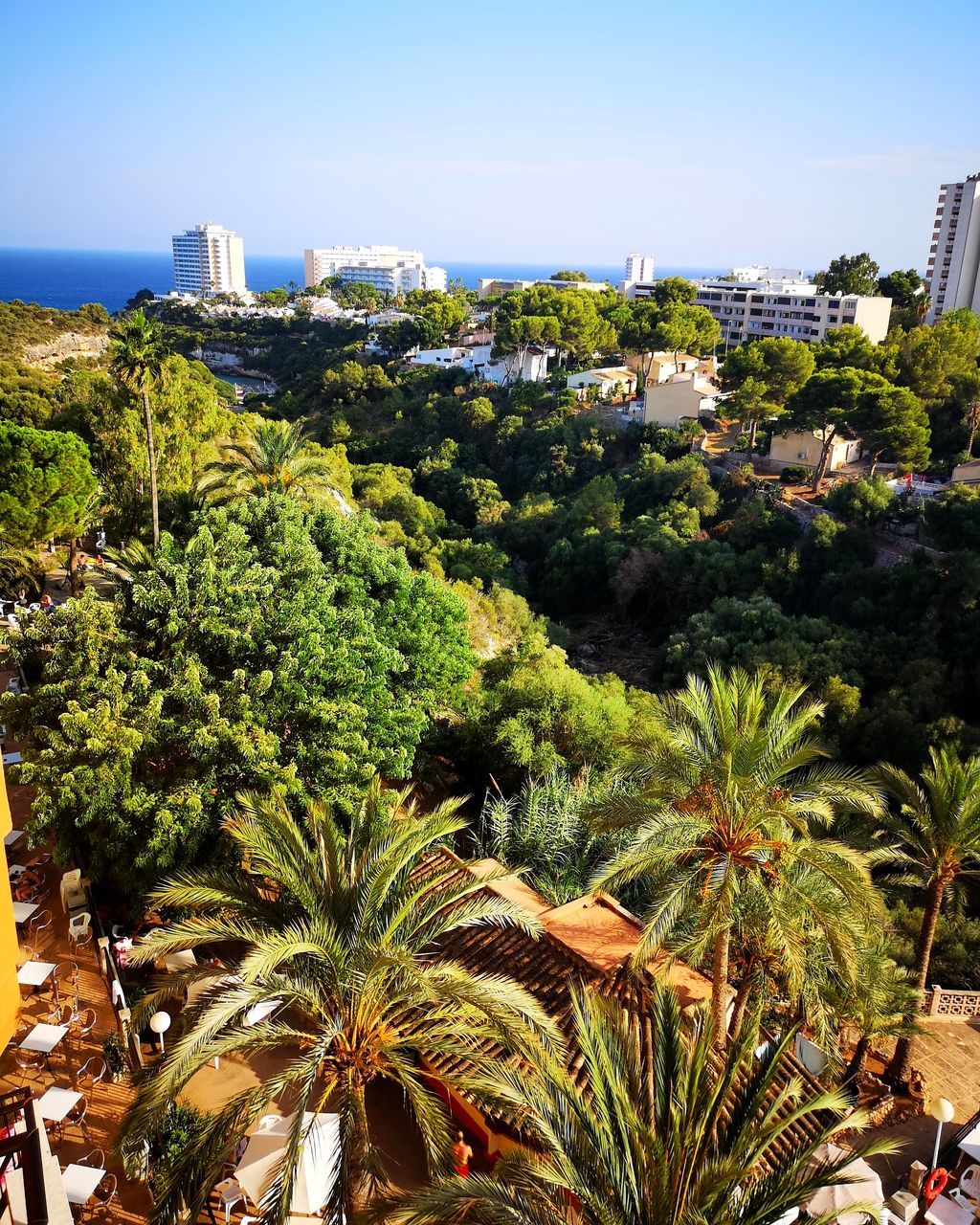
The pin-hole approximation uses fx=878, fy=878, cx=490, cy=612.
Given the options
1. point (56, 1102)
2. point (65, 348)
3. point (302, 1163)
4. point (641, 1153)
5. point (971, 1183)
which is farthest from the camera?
point (65, 348)

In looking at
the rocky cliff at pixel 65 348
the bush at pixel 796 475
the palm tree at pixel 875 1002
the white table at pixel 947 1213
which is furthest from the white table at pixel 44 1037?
the rocky cliff at pixel 65 348

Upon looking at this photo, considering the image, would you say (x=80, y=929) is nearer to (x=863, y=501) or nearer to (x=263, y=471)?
(x=263, y=471)

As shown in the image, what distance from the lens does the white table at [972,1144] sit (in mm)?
10227

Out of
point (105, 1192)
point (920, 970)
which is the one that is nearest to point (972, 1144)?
point (920, 970)

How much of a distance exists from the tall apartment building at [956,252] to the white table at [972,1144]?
7391 centimetres

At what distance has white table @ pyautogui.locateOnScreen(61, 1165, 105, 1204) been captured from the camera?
8.28 meters

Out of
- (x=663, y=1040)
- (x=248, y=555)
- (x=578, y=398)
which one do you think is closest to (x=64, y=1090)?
(x=663, y=1040)

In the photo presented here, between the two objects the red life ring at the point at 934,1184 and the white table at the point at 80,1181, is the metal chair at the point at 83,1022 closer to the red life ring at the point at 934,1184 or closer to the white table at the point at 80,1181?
the white table at the point at 80,1181

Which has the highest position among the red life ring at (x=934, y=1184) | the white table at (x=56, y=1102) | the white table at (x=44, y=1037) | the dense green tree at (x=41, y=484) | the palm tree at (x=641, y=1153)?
the dense green tree at (x=41, y=484)

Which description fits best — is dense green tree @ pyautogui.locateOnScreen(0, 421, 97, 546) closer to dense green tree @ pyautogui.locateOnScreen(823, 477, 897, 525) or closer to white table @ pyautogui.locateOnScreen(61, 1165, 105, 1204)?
white table @ pyautogui.locateOnScreen(61, 1165, 105, 1204)

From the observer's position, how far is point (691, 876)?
951 centimetres

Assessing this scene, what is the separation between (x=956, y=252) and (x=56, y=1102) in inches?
3457

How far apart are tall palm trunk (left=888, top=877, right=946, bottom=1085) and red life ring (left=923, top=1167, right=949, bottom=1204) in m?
2.00

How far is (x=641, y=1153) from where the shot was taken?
6.07 m
